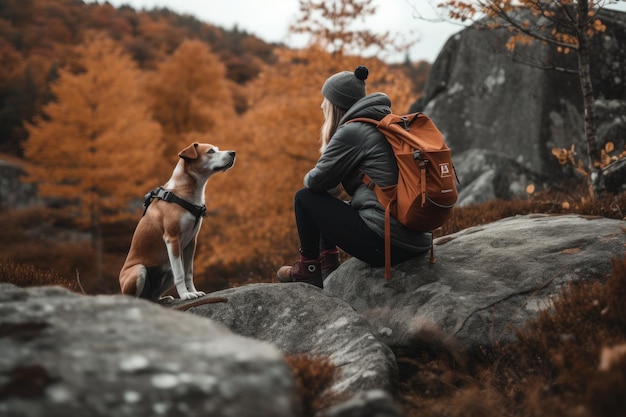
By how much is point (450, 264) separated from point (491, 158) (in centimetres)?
564

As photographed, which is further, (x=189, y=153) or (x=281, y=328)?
(x=189, y=153)

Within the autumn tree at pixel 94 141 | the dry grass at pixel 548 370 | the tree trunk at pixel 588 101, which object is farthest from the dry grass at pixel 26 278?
the autumn tree at pixel 94 141

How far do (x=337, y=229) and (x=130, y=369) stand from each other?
2.58 metres

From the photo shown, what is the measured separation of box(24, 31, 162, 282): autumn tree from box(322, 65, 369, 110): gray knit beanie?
44.1ft

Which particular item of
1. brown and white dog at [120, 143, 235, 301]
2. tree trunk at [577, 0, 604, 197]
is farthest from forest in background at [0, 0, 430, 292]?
tree trunk at [577, 0, 604, 197]

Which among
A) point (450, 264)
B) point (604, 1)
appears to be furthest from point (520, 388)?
point (604, 1)

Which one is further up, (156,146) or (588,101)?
(588,101)

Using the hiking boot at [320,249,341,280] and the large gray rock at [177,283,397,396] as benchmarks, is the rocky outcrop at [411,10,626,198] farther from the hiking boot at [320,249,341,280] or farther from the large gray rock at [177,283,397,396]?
the large gray rock at [177,283,397,396]

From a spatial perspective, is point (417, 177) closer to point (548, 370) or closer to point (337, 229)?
point (337, 229)

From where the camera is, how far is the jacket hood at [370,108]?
13.2 feet

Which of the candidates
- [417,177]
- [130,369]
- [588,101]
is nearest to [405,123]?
[417,177]

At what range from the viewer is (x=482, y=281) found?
376 cm

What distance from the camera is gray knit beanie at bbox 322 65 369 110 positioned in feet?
13.9

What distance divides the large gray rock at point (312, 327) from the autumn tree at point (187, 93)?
21.2 m
